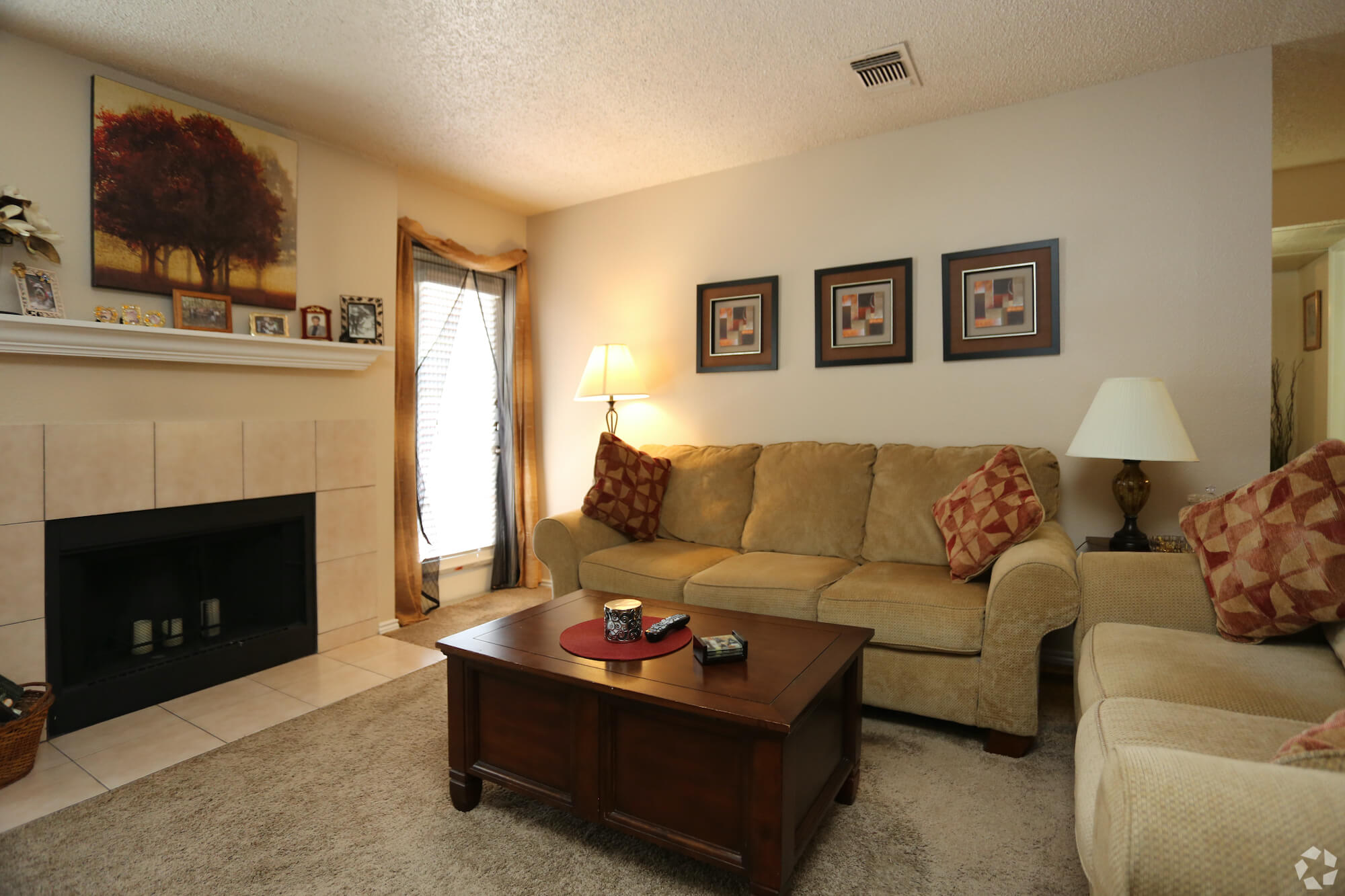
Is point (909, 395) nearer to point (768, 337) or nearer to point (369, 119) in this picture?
point (768, 337)

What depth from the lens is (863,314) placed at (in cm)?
347

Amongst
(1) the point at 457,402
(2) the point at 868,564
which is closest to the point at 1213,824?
(2) the point at 868,564

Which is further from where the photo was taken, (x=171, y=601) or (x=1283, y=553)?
(x=171, y=601)

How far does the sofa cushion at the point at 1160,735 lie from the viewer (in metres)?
1.23

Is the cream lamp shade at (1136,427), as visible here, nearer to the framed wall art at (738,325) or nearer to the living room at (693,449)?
the living room at (693,449)

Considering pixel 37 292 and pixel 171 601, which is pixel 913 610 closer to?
pixel 171 601

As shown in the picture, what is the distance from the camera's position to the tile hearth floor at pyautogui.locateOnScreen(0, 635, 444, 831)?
6.75 ft

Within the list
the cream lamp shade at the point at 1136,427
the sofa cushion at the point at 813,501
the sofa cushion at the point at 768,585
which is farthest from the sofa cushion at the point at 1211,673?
the sofa cushion at the point at 813,501

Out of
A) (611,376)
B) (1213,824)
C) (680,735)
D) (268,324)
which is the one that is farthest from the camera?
(611,376)

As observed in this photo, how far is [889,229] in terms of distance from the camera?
3.41 m

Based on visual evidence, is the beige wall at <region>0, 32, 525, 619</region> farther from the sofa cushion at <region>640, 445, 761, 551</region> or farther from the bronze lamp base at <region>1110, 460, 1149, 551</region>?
the bronze lamp base at <region>1110, 460, 1149, 551</region>

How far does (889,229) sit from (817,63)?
97 centimetres

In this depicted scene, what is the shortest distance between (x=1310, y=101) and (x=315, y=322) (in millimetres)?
4698

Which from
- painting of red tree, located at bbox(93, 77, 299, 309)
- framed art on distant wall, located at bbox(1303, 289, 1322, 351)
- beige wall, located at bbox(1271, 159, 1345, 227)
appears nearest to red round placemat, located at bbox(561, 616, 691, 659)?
painting of red tree, located at bbox(93, 77, 299, 309)
